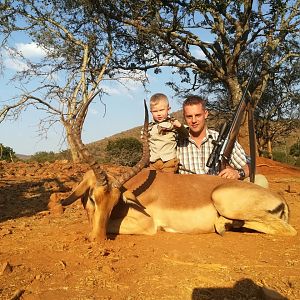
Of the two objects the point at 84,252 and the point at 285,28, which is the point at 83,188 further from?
the point at 285,28

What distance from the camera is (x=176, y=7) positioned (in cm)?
1286

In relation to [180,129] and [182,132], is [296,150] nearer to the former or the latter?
[182,132]

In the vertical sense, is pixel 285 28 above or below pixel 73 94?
above

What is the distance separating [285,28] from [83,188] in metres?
11.4

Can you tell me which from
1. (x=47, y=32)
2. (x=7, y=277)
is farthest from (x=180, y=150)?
(x=47, y=32)

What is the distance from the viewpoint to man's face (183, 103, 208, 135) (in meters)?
6.04

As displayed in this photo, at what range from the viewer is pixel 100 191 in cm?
486

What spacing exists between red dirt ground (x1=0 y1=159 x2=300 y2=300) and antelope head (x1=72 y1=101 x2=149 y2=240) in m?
0.21

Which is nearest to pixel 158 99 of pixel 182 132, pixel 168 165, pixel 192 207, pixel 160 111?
pixel 160 111

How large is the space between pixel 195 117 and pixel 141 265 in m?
2.63

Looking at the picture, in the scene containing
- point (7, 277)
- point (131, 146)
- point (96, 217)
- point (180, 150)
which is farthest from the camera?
point (131, 146)

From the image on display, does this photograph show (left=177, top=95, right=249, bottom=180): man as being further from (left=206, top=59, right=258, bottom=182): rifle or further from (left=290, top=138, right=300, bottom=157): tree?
(left=290, top=138, right=300, bottom=157): tree

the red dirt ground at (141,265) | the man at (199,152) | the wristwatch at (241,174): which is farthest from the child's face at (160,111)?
the red dirt ground at (141,265)

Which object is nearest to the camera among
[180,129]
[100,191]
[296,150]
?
[100,191]
